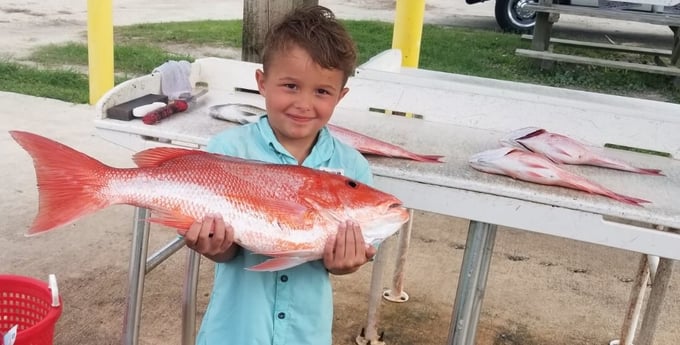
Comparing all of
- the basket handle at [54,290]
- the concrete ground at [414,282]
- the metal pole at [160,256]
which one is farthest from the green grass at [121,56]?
the basket handle at [54,290]

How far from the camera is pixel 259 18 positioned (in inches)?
159

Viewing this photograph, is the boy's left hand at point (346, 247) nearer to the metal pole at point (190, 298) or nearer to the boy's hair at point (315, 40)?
the boy's hair at point (315, 40)

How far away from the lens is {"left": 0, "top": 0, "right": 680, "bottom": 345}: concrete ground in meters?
3.67

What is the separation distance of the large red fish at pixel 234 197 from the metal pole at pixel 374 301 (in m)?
1.59

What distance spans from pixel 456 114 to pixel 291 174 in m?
1.55

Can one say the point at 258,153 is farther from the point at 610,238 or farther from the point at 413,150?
the point at 610,238

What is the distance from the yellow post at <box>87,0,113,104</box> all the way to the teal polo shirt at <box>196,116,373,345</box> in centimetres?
521

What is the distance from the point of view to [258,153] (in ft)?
6.57

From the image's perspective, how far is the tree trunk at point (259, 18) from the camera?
13.0ft

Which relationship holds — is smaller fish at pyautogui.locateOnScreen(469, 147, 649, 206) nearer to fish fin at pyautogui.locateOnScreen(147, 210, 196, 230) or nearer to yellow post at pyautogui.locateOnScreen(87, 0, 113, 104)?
fish fin at pyautogui.locateOnScreen(147, 210, 196, 230)

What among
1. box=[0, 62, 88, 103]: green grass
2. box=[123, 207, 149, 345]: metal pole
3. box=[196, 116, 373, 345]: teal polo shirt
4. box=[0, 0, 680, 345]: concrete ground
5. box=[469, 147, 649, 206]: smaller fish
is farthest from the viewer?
box=[0, 62, 88, 103]: green grass

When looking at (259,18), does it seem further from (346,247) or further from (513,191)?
(346,247)

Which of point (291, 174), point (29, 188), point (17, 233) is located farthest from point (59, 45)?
point (291, 174)

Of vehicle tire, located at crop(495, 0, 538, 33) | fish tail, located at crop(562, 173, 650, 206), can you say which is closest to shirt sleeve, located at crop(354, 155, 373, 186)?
fish tail, located at crop(562, 173, 650, 206)
